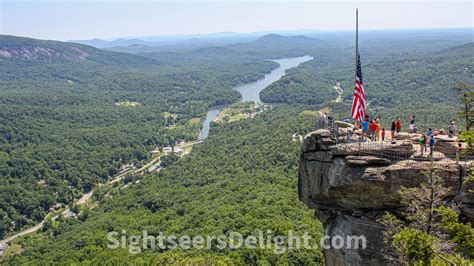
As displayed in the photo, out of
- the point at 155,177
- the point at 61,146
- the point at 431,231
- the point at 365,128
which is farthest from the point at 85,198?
the point at 431,231

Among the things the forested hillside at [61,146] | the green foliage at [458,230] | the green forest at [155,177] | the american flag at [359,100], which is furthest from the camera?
the forested hillside at [61,146]

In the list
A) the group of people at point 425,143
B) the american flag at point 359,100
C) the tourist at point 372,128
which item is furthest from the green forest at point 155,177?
the group of people at point 425,143

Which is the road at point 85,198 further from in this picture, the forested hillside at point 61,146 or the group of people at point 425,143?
the group of people at point 425,143

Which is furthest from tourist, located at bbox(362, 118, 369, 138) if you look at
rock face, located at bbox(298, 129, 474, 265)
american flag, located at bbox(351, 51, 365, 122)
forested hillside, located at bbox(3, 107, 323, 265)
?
forested hillside, located at bbox(3, 107, 323, 265)

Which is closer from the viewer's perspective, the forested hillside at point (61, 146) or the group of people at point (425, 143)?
the group of people at point (425, 143)

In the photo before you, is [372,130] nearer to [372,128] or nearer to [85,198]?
[372,128]

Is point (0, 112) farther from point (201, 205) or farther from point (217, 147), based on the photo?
point (201, 205)
